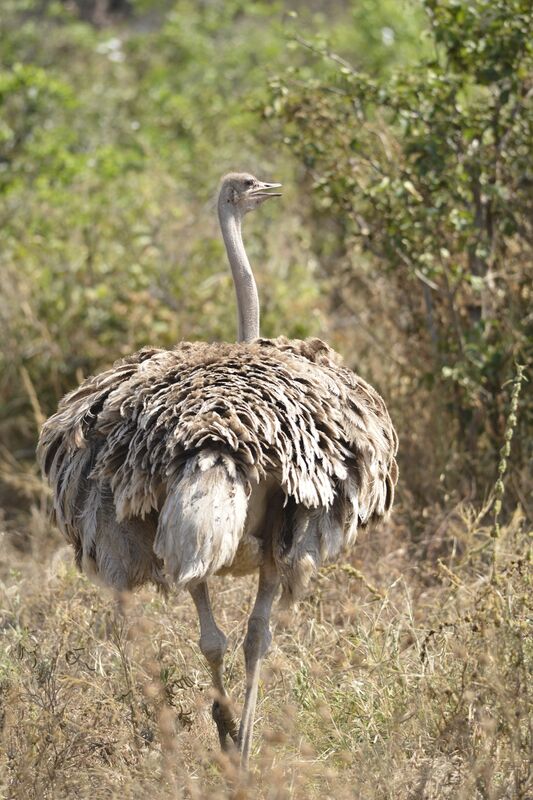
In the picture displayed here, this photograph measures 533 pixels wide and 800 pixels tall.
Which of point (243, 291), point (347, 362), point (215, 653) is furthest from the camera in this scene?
point (347, 362)

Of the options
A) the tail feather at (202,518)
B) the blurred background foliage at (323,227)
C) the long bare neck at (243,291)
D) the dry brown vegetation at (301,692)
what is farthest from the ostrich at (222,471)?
the blurred background foliage at (323,227)

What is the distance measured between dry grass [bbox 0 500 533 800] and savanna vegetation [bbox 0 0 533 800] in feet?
0.05

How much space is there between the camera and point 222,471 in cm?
362

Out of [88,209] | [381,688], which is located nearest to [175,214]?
[88,209]

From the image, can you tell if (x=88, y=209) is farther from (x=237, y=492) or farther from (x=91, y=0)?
(x=91, y=0)

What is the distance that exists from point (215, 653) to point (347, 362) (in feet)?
11.9

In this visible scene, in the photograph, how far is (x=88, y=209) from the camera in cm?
863

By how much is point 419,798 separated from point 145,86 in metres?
10.3

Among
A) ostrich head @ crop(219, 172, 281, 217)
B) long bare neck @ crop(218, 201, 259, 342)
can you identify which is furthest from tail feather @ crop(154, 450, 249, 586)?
ostrich head @ crop(219, 172, 281, 217)

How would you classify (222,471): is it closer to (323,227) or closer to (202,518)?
(202,518)

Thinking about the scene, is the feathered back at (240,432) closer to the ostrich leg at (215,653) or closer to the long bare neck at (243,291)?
the ostrich leg at (215,653)

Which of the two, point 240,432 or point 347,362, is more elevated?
point 240,432

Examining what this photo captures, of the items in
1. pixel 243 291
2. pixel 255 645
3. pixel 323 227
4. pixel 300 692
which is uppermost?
pixel 243 291

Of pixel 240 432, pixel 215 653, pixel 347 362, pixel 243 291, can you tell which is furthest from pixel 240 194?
pixel 347 362
